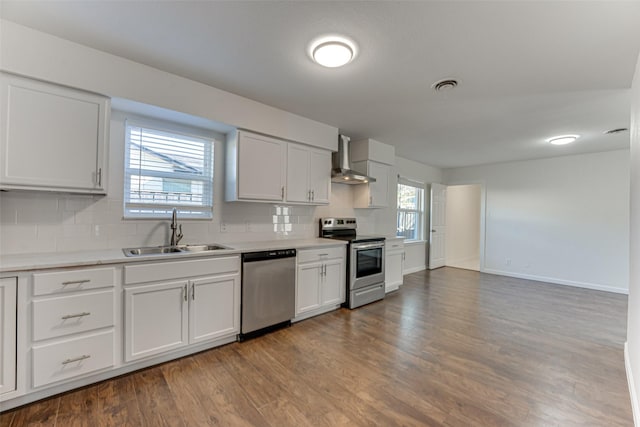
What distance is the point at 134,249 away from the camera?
2514 mm

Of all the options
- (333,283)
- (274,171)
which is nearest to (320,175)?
(274,171)

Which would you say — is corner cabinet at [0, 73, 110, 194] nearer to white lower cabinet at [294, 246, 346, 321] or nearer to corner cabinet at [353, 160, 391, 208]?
white lower cabinet at [294, 246, 346, 321]

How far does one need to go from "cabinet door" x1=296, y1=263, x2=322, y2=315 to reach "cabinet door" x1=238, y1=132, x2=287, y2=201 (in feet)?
3.01

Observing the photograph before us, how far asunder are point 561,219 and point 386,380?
17.6 ft

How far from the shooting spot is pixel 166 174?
2.85 meters

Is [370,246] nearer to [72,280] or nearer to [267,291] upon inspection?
[267,291]

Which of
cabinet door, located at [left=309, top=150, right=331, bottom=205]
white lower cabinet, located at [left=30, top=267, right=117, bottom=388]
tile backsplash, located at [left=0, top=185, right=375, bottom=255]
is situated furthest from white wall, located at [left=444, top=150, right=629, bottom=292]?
white lower cabinet, located at [left=30, top=267, right=117, bottom=388]

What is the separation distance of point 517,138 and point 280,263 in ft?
13.2

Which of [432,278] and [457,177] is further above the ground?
[457,177]

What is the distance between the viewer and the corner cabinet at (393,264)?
14.5 feet

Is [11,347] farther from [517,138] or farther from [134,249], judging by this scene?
[517,138]

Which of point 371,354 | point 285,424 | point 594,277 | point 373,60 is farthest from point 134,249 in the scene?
point 594,277

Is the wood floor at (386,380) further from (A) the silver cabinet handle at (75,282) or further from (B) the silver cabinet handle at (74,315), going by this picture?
(A) the silver cabinet handle at (75,282)

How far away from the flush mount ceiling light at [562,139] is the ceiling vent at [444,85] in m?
2.72
